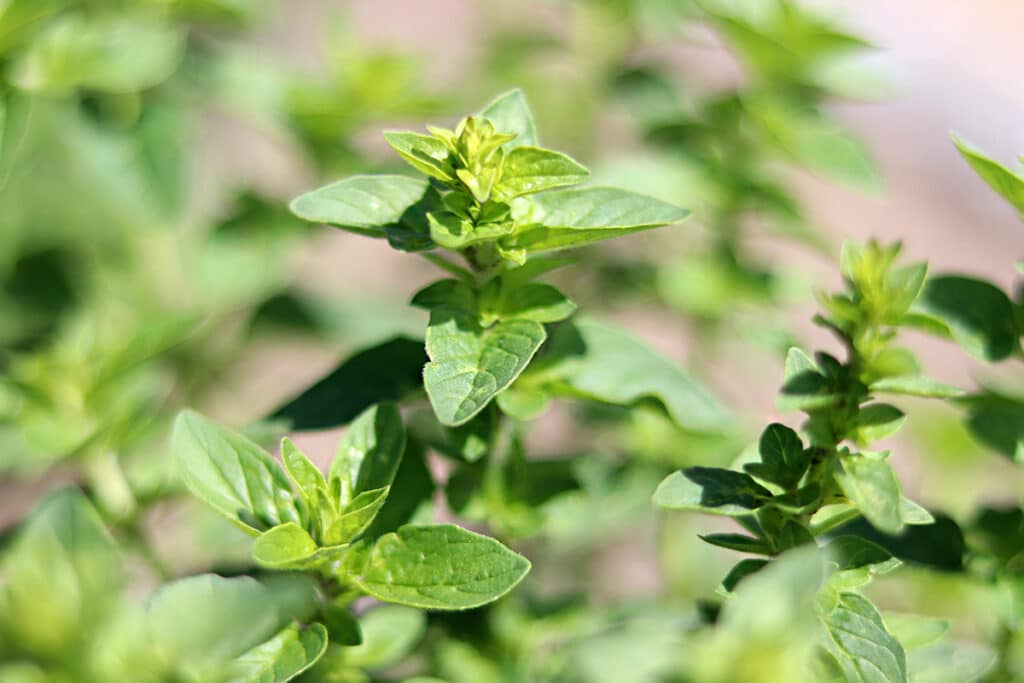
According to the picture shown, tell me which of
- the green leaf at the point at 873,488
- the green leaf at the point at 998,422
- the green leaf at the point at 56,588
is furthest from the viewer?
the green leaf at the point at 998,422

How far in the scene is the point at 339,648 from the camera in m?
0.90

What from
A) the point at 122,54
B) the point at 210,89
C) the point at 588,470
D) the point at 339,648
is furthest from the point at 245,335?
the point at 339,648

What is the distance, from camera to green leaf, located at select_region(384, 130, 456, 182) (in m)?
0.80

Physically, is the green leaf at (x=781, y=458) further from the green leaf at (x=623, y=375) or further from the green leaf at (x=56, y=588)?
the green leaf at (x=56, y=588)

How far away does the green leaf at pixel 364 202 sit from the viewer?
81 centimetres

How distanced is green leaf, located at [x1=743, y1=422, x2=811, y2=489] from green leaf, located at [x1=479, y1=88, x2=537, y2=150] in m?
0.33

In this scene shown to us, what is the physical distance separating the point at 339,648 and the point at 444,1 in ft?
9.44

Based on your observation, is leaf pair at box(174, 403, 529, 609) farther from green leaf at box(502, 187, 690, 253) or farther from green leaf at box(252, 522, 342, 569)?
green leaf at box(502, 187, 690, 253)

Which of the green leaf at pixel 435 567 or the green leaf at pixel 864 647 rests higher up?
the green leaf at pixel 435 567

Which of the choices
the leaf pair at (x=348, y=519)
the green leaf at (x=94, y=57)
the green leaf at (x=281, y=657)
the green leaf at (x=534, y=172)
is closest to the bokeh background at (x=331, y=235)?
the green leaf at (x=94, y=57)

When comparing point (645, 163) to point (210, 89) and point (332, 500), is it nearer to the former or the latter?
point (210, 89)

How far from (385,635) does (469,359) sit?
29 centimetres

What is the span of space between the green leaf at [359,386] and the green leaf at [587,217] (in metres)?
0.18

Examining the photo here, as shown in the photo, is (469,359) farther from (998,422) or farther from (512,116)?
(998,422)
